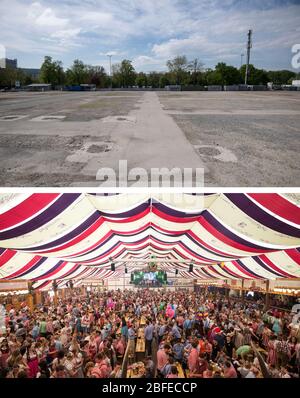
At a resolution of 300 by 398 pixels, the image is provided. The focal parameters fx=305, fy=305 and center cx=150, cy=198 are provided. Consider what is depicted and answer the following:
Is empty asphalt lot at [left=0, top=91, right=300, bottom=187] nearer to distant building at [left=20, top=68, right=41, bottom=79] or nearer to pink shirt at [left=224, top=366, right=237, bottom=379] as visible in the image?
pink shirt at [left=224, top=366, right=237, bottom=379]

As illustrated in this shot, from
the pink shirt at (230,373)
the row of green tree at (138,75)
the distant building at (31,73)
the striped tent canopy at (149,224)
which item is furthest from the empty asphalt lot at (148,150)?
the distant building at (31,73)

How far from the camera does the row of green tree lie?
78.3 metres

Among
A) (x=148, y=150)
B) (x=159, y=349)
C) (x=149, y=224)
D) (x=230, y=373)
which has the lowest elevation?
(x=159, y=349)

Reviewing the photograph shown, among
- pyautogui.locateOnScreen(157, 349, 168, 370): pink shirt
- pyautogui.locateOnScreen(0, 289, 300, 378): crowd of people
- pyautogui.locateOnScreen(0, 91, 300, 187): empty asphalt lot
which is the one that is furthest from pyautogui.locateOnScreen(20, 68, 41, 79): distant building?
pyautogui.locateOnScreen(157, 349, 168, 370): pink shirt

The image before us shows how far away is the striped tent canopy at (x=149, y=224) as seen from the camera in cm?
397

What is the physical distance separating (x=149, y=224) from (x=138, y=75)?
298 ft

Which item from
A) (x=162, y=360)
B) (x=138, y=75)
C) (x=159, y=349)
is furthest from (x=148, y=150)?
(x=138, y=75)

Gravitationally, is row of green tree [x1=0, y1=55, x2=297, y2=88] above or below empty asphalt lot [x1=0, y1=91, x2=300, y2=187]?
above

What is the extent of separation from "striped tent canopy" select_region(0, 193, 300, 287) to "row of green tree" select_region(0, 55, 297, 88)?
257ft

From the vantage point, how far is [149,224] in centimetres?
550

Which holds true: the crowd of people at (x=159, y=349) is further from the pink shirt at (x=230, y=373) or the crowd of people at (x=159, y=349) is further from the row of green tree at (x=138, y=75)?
the row of green tree at (x=138, y=75)

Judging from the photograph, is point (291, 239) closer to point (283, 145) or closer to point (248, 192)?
point (248, 192)

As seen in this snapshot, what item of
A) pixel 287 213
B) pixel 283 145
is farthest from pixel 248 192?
pixel 283 145

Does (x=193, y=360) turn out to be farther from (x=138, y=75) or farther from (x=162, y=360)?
(x=138, y=75)
